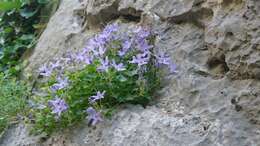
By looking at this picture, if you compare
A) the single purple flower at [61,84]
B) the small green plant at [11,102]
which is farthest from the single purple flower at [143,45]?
the small green plant at [11,102]

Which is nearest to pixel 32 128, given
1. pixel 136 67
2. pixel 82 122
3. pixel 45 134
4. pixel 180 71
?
pixel 45 134

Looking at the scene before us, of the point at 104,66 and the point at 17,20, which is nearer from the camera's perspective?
the point at 104,66

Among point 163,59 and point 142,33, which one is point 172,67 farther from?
point 142,33

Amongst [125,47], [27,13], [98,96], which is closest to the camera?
[98,96]

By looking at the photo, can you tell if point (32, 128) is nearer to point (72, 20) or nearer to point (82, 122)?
point (82, 122)

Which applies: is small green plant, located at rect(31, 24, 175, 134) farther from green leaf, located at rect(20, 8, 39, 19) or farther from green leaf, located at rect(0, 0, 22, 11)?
green leaf, located at rect(0, 0, 22, 11)

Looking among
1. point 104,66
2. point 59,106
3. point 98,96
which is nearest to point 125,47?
point 104,66
